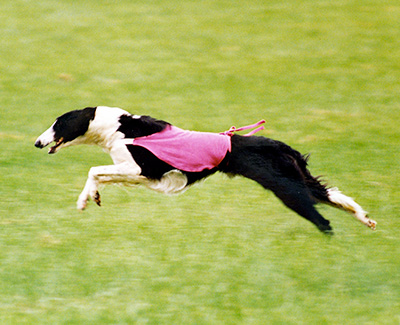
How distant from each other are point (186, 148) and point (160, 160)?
214mm

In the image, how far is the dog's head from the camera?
5227 millimetres

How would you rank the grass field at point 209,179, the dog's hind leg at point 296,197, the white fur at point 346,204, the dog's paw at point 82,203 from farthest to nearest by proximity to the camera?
the white fur at point 346,204 < the dog's hind leg at point 296,197 < the dog's paw at point 82,203 < the grass field at point 209,179

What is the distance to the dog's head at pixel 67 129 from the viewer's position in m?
5.23

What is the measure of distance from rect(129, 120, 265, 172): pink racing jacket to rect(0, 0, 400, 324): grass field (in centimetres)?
67

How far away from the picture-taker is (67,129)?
523 cm

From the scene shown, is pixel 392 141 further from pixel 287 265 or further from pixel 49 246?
pixel 49 246

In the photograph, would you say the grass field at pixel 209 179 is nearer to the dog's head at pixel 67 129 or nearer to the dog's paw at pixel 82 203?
the dog's paw at pixel 82 203

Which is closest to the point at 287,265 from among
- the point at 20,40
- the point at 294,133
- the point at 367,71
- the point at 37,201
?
the point at 37,201

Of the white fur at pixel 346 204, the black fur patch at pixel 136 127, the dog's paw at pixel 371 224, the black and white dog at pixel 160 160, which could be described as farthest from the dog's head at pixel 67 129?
the dog's paw at pixel 371 224

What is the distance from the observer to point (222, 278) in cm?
495

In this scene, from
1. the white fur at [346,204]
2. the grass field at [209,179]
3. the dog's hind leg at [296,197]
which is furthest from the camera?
the white fur at [346,204]

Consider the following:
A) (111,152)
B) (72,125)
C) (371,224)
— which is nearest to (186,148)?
(111,152)

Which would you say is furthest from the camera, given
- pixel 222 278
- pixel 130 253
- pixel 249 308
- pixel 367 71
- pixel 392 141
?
pixel 367 71

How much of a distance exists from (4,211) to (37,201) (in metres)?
0.38
